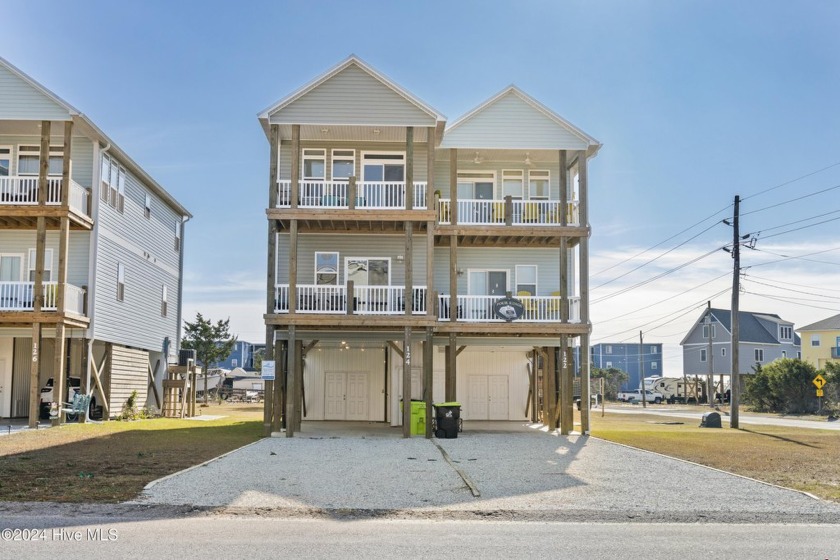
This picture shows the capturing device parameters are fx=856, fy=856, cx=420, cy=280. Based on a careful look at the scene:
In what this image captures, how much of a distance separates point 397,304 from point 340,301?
1798 millimetres

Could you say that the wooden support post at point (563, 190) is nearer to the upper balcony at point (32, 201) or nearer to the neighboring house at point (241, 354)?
the upper balcony at point (32, 201)

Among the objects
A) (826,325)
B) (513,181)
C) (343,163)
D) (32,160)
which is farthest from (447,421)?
(826,325)

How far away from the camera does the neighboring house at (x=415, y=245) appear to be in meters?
26.2

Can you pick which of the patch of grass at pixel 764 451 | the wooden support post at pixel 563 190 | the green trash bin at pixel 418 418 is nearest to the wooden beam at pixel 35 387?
the green trash bin at pixel 418 418

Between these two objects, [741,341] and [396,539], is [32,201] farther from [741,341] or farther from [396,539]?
[741,341]

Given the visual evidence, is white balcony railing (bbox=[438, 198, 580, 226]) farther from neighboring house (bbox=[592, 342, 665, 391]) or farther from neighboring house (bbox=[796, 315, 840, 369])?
neighboring house (bbox=[592, 342, 665, 391])

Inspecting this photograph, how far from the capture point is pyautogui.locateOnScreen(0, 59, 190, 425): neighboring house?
86.3 ft

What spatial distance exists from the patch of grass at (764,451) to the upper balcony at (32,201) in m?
18.2

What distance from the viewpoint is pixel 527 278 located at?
31.4m

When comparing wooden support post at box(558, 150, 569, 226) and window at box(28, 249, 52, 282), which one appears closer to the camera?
wooden support post at box(558, 150, 569, 226)

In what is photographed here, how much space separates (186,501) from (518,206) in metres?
19.5

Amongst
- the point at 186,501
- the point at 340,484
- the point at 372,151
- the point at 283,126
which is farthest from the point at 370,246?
the point at 186,501

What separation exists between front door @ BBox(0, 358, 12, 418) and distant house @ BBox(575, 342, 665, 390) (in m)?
106

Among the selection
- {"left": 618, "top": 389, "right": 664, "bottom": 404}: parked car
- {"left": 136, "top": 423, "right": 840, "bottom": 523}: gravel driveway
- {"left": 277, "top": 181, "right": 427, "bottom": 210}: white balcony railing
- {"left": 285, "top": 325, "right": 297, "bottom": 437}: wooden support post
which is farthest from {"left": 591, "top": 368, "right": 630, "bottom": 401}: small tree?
{"left": 136, "top": 423, "right": 840, "bottom": 523}: gravel driveway
